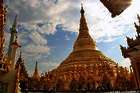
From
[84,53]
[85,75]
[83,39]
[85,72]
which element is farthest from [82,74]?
[83,39]

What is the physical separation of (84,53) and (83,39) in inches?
237

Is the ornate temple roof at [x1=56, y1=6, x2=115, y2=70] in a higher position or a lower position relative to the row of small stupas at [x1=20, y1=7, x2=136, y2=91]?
higher

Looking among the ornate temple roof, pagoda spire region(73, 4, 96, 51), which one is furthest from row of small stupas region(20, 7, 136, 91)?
pagoda spire region(73, 4, 96, 51)

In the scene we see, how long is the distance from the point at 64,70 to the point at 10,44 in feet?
59.0

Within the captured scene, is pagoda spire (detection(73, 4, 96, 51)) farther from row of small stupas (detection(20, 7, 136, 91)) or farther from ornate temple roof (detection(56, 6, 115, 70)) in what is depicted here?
row of small stupas (detection(20, 7, 136, 91))

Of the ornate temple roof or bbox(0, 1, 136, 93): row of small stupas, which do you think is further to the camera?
the ornate temple roof

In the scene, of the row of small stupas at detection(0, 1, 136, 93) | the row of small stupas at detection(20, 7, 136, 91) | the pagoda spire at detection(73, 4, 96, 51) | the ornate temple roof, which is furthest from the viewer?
the pagoda spire at detection(73, 4, 96, 51)

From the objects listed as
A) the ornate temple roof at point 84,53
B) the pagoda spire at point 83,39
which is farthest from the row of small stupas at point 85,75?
the pagoda spire at point 83,39

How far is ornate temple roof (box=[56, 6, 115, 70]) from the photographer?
5356cm

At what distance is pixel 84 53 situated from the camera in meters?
57.4

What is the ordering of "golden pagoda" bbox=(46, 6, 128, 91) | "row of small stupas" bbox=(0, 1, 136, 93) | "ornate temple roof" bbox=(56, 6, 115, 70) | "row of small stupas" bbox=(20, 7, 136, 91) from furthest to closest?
1. "ornate temple roof" bbox=(56, 6, 115, 70)
2. "golden pagoda" bbox=(46, 6, 128, 91)
3. "row of small stupas" bbox=(20, 7, 136, 91)
4. "row of small stupas" bbox=(0, 1, 136, 93)

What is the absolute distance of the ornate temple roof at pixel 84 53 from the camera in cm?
5356

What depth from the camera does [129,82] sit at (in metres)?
43.4

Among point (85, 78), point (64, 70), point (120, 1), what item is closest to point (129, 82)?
point (85, 78)
